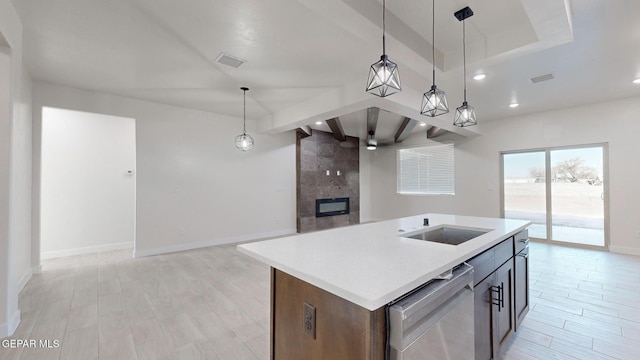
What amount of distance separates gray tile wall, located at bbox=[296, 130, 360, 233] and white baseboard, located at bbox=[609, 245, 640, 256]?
17.3 feet

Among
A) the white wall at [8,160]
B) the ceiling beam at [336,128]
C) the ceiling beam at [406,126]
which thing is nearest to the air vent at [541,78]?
the ceiling beam at [406,126]

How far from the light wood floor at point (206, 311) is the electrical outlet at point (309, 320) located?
1076mm

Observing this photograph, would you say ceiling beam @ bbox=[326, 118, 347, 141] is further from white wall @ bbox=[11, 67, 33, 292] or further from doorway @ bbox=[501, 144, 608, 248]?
white wall @ bbox=[11, 67, 33, 292]

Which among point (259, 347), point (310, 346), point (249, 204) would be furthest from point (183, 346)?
point (249, 204)

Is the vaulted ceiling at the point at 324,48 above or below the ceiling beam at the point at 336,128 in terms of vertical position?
above

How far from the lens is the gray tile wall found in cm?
662

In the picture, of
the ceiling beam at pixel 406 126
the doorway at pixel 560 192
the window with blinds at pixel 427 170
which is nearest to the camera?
the doorway at pixel 560 192

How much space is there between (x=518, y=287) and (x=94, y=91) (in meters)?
6.03

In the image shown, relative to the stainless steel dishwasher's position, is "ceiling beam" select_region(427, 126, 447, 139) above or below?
above

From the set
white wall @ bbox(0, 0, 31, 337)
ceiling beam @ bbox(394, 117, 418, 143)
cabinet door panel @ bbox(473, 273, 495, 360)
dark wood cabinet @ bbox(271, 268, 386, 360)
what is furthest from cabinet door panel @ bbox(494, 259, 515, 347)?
ceiling beam @ bbox(394, 117, 418, 143)

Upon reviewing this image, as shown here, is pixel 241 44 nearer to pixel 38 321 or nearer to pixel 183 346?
pixel 183 346

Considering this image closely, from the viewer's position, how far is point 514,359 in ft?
6.23

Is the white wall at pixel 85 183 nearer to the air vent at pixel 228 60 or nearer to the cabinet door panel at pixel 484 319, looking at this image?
the air vent at pixel 228 60

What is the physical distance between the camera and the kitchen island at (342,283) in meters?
0.93
